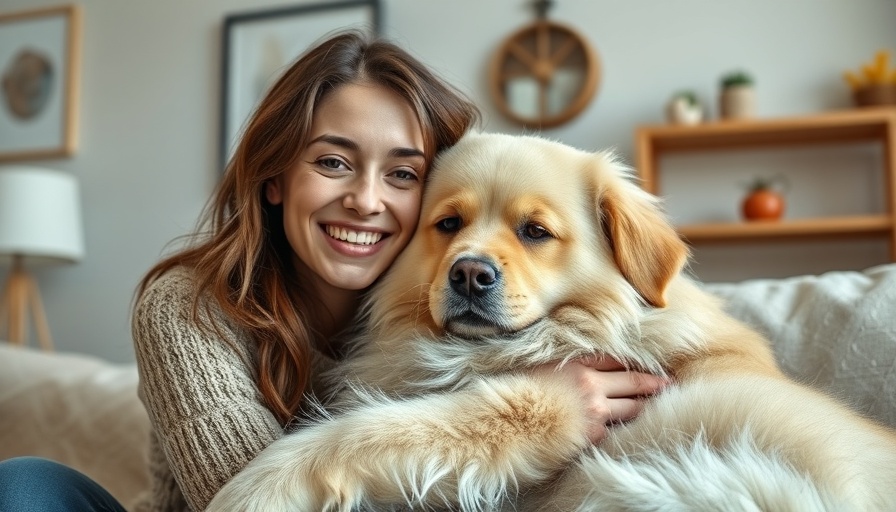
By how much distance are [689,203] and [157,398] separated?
9.13 ft

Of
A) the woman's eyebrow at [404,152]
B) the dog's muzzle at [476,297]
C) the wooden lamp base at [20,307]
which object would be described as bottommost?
the wooden lamp base at [20,307]

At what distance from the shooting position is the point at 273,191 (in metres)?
1.71

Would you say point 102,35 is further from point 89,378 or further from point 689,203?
point 689,203

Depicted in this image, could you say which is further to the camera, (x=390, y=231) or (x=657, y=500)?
(x=390, y=231)

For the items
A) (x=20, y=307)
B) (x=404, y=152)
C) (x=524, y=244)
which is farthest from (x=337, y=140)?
(x=20, y=307)

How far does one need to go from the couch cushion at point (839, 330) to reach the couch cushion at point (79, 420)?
1.80 metres

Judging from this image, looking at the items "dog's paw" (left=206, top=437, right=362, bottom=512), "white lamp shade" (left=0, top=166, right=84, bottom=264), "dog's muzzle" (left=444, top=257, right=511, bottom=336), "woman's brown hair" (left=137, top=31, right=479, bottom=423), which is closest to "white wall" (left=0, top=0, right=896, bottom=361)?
"white lamp shade" (left=0, top=166, right=84, bottom=264)

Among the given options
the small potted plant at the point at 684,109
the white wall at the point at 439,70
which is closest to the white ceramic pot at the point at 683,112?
the small potted plant at the point at 684,109

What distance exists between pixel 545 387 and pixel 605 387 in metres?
0.13

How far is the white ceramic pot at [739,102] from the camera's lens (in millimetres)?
3281

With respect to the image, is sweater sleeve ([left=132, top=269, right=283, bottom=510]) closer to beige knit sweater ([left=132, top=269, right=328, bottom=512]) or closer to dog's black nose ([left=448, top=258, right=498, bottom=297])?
beige knit sweater ([left=132, top=269, right=328, bottom=512])

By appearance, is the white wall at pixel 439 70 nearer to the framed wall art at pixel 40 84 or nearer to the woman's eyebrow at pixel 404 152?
the framed wall art at pixel 40 84

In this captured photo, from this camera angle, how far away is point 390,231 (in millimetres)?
1632

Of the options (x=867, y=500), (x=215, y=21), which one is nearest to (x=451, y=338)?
(x=867, y=500)
